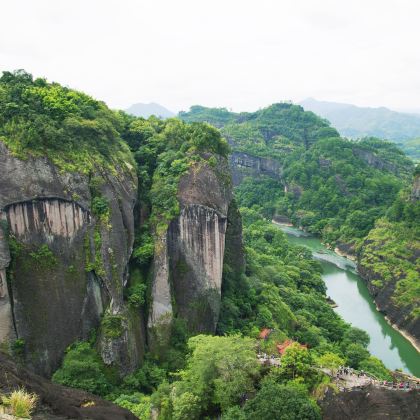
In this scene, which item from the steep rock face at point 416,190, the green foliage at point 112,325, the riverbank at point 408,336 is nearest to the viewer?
the green foliage at point 112,325

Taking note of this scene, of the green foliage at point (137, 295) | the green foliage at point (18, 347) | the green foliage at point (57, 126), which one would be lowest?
the green foliage at point (18, 347)

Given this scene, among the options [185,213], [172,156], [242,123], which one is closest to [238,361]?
[185,213]

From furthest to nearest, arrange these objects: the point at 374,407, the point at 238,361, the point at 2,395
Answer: the point at 238,361, the point at 374,407, the point at 2,395

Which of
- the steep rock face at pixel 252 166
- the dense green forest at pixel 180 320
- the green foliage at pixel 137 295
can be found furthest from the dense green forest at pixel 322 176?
the green foliage at pixel 137 295

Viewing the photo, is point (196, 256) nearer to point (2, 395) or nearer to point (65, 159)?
point (65, 159)

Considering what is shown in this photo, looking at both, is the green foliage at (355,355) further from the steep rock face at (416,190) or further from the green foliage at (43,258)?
the steep rock face at (416,190)

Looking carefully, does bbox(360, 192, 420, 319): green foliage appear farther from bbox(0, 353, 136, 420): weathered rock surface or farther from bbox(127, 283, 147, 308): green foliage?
bbox(0, 353, 136, 420): weathered rock surface
